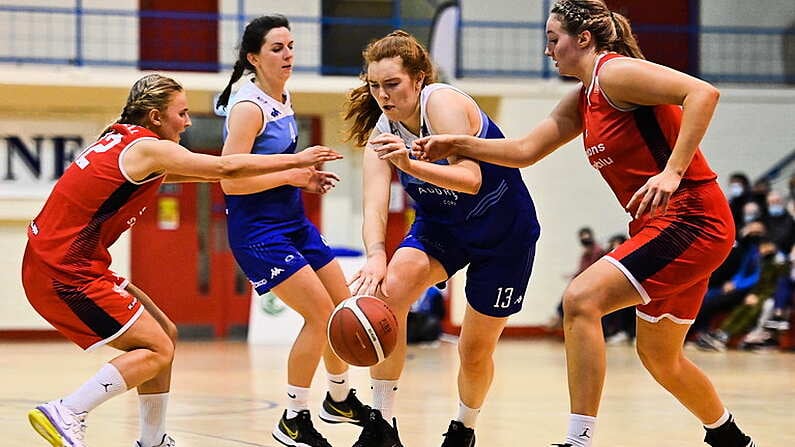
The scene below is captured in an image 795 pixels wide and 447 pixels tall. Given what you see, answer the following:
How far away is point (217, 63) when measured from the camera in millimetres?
16656

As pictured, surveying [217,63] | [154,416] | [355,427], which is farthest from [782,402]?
[217,63]

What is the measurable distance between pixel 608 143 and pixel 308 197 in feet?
38.7

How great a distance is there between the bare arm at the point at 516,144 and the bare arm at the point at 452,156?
0.08 meters

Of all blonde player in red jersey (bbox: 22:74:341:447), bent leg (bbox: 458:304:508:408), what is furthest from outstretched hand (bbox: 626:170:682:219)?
blonde player in red jersey (bbox: 22:74:341:447)

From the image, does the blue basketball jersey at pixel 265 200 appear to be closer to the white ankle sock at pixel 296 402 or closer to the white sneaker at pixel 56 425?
the white ankle sock at pixel 296 402

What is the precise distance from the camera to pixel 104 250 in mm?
5465

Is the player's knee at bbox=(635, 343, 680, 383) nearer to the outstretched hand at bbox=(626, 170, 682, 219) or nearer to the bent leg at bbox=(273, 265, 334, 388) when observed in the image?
the outstretched hand at bbox=(626, 170, 682, 219)

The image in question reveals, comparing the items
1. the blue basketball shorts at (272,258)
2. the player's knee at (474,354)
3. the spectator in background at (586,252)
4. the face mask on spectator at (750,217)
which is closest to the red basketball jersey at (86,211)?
the blue basketball shorts at (272,258)

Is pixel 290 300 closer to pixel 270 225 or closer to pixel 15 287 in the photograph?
pixel 270 225

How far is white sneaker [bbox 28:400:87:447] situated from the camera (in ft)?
16.8

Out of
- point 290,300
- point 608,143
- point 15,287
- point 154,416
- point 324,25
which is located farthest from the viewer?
point 324,25

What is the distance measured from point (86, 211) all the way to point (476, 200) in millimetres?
1794

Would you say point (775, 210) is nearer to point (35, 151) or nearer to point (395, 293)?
point (35, 151)

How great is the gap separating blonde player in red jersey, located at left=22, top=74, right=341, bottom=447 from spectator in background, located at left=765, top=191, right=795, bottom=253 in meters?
10.0
